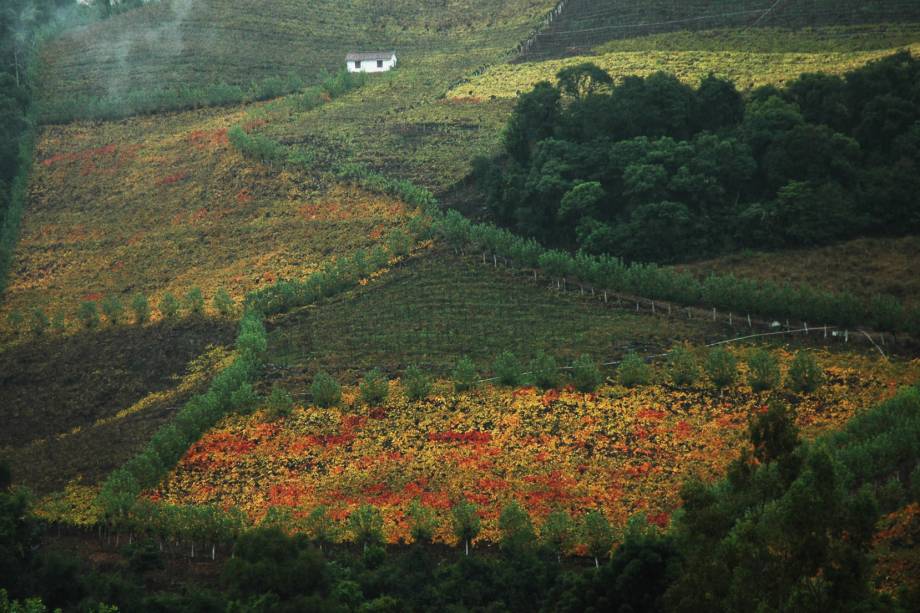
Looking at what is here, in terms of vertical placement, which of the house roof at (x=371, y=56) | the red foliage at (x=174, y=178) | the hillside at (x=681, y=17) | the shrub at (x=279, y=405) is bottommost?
the shrub at (x=279, y=405)

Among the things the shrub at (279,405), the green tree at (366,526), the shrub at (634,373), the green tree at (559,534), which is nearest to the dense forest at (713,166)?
the shrub at (634,373)

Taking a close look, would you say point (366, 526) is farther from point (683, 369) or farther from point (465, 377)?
→ point (683, 369)

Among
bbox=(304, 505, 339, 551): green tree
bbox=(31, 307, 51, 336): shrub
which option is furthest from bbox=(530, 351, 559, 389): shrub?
bbox=(31, 307, 51, 336): shrub

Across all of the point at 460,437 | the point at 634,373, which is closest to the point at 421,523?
the point at 460,437

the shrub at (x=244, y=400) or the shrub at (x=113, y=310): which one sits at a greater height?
the shrub at (x=113, y=310)

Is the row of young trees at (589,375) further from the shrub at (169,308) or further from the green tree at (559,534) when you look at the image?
the shrub at (169,308)

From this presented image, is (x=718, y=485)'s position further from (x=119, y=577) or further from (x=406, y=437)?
(x=119, y=577)

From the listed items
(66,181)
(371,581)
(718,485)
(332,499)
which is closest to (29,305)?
(66,181)
